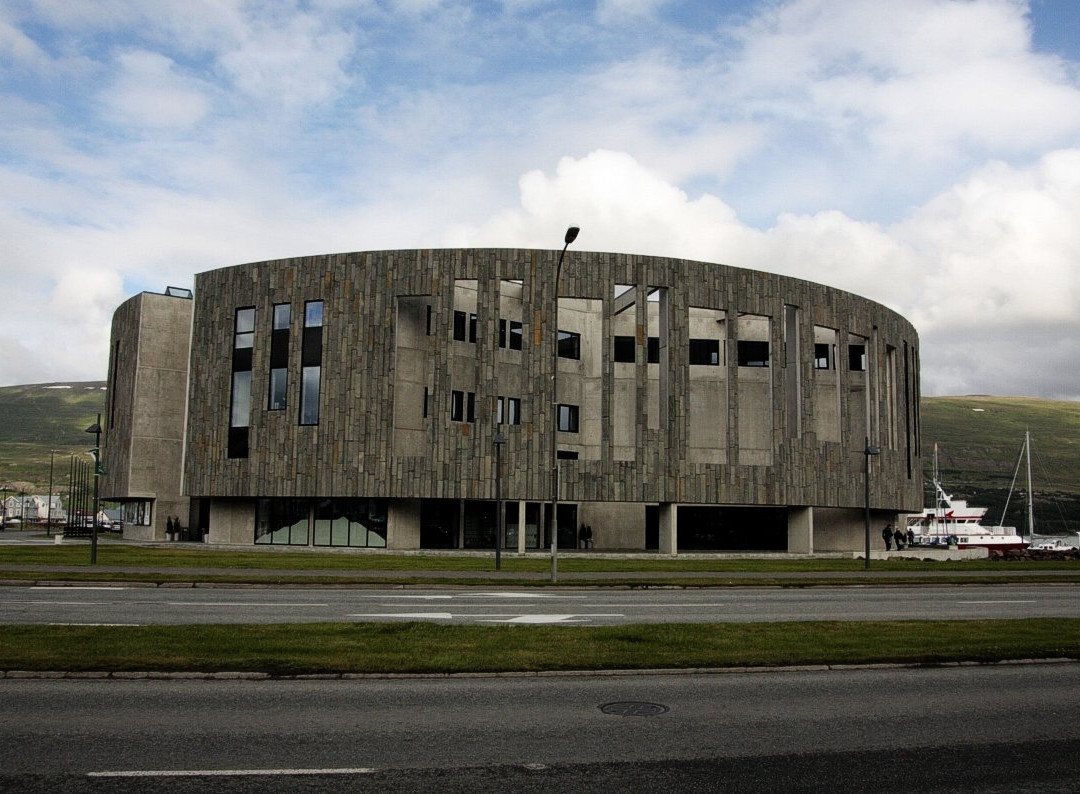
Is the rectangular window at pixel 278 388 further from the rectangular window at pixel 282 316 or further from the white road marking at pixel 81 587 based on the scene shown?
the white road marking at pixel 81 587

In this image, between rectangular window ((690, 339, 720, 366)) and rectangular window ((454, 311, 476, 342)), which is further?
rectangular window ((690, 339, 720, 366))

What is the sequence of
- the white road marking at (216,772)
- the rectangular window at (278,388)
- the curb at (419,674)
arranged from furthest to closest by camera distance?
the rectangular window at (278,388) → the curb at (419,674) → the white road marking at (216,772)

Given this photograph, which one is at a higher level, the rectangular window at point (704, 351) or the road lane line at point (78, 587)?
the rectangular window at point (704, 351)

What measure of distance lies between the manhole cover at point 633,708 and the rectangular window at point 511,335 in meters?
44.1

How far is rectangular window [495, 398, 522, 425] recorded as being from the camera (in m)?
53.2

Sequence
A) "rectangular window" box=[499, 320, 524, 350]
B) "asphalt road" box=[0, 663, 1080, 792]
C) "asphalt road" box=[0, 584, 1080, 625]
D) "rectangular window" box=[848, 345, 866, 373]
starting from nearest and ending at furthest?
"asphalt road" box=[0, 663, 1080, 792] → "asphalt road" box=[0, 584, 1080, 625] → "rectangular window" box=[499, 320, 524, 350] → "rectangular window" box=[848, 345, 866, 373]

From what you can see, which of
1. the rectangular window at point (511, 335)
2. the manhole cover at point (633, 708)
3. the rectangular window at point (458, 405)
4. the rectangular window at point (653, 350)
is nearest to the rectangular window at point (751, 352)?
the rectangular window at point (653, 350)

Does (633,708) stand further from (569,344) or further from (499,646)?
(569,344)

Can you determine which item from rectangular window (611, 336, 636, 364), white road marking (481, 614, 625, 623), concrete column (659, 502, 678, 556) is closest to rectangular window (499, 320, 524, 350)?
rectangular window (611, 336, 636, 364)

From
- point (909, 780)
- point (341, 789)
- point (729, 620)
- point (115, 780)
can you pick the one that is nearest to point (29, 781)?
point (115, 780)

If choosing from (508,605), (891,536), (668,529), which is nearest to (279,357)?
(668,529)

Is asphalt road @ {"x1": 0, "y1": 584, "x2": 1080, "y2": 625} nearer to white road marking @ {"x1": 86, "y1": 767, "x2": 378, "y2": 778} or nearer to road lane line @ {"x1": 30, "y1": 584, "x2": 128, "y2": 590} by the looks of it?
road lane line @ {"x1": 30, "y1": 584, "x2": 128, "y2": 590}

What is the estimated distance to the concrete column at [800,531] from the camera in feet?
183

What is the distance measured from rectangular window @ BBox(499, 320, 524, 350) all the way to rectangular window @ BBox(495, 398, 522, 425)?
9.96 feet
